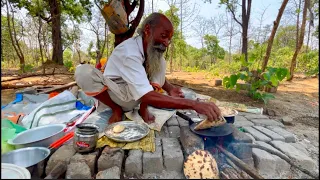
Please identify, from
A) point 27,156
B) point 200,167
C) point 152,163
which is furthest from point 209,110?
point 27,156

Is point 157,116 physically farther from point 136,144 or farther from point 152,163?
point 152,163

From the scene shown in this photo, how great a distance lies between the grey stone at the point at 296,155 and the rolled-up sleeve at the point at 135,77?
112 cm

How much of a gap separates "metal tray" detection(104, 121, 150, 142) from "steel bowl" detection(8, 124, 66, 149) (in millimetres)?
399

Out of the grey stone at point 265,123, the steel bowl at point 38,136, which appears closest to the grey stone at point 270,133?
the grey stone at point 265,123

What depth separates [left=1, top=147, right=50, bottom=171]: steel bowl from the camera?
1412mm

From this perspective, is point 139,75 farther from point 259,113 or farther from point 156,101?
point 259,113

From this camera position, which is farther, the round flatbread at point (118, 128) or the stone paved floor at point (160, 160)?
the round flatbread at point (118, 128)

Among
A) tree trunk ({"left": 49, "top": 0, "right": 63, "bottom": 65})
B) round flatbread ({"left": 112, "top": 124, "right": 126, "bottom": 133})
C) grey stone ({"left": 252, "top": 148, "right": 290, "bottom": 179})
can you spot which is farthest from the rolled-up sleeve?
tree trunk ({"left": 49, "top": 0, "right": 63, "bottom": 65})

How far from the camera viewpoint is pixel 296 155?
5.15 ft

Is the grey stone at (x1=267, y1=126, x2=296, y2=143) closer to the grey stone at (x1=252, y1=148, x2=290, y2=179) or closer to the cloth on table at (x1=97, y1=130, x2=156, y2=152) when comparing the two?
the grey stone at (x1=252, y1=148, x2=290, y2=179)

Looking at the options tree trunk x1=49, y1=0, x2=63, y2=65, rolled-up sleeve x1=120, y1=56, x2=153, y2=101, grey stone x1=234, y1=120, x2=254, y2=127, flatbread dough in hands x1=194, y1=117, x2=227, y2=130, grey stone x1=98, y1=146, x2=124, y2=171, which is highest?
tree trunk x1=49, y1=0, x2=63, y2=65

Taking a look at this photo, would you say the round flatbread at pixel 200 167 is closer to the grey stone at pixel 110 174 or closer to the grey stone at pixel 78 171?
the grey stone at pixel 110 174

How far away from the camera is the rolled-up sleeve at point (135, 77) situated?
64.4 inches

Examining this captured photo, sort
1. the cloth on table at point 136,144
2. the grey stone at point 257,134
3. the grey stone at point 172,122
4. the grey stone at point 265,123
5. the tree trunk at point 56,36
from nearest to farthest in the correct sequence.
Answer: the cloth on table at point 136,144 < the grey stone at point 257,134 < the grey stone at point 172,122 < the grey stone at point 265,123 < the tree trunk at point 56,36
